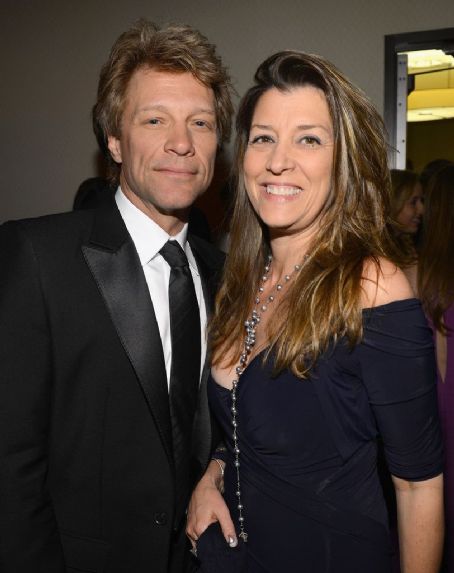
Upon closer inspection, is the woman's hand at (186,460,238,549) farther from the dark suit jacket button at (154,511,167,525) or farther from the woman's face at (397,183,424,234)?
the woman's face at (397,183,424,234)

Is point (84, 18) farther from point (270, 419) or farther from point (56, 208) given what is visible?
point (270, 419)

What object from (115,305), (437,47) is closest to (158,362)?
(115,305)

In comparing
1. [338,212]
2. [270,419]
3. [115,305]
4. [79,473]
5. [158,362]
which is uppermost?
[338,212]

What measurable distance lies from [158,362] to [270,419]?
31 cm

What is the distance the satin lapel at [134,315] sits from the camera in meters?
1.45

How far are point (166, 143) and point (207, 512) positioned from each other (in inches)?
40.1

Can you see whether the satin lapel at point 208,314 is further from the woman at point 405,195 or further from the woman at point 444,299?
the woman at point 405,195

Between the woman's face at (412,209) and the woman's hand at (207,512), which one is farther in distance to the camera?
the woman's face at (412,209)

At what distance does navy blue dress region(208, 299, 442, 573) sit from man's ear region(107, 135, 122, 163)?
0.82 meters

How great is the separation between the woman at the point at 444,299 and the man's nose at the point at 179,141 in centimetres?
138

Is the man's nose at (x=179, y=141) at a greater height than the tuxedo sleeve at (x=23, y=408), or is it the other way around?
the man's nose at (x=179, y=141)

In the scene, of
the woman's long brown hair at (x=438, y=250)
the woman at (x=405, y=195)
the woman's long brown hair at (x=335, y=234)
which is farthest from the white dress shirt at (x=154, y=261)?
the woman at (x=405, y=195)

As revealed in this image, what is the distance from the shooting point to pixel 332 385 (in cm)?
139

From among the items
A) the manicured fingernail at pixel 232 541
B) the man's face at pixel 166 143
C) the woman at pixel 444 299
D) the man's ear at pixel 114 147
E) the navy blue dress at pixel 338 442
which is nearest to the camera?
the navy blue dress at pixel 338 442
